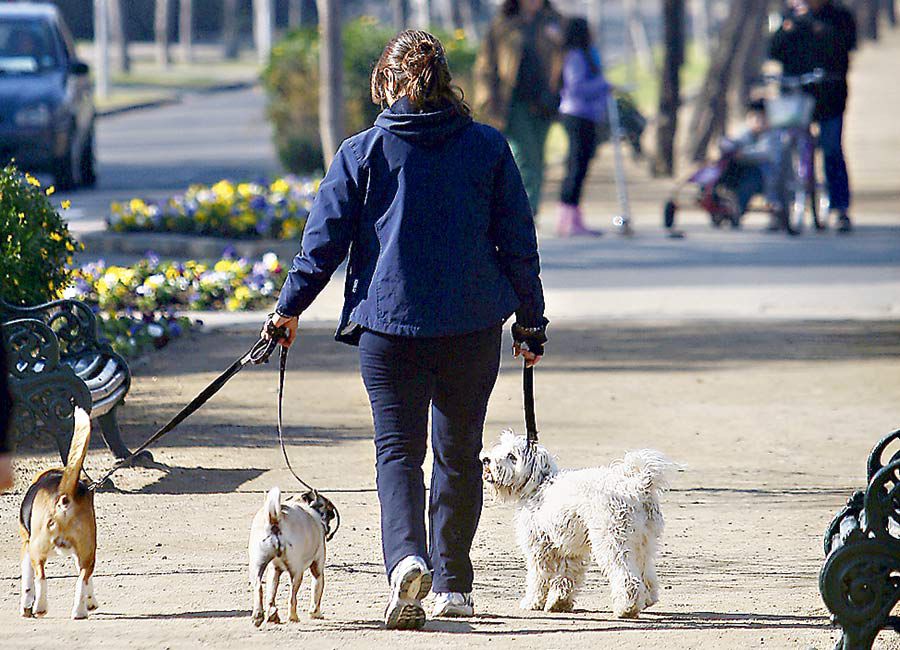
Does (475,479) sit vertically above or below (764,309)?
above

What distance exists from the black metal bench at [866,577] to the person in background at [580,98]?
986 centimetres

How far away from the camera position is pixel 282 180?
47.6ft

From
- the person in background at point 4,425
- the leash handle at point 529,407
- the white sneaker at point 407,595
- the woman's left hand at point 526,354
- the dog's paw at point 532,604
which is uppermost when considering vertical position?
the person in background at point 4,425

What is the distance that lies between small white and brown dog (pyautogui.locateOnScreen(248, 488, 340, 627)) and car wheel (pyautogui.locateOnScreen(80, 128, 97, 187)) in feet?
49.0

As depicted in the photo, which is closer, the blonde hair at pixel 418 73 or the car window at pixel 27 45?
the blonde hair at pixel 418 73

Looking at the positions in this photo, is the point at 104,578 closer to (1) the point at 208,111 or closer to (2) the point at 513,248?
(2) the point at 513,248

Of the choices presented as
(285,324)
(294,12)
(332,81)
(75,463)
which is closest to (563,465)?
(285,324)

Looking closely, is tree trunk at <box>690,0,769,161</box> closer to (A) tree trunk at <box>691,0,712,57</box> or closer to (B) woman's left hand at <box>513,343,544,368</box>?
(B) woman's left hand at <box>513,343,544,368</box>

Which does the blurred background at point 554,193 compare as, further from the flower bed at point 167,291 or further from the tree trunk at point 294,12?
the tree trunk at point 294,12

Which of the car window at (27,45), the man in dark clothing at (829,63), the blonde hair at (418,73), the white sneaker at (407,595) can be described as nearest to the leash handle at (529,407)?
the white sneaker at (407,595)

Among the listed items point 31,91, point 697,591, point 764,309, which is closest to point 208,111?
point 31,91

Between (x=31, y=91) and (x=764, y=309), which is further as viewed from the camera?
(x=31, y=91)

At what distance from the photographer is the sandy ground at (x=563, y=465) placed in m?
5.01

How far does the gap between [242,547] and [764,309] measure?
603 centimetres
